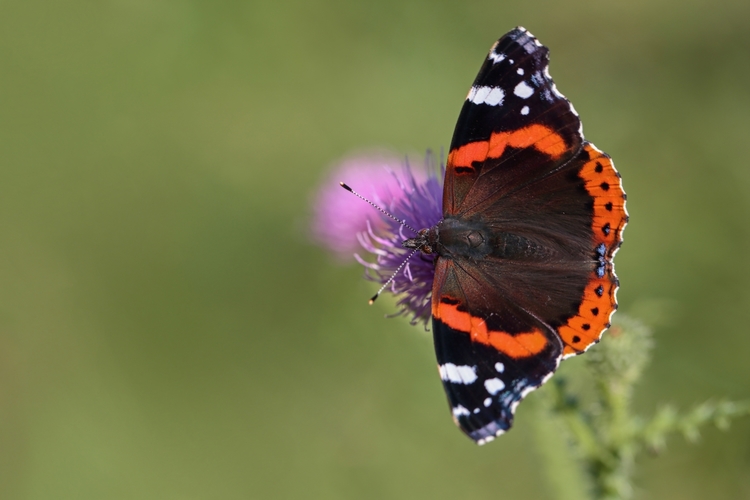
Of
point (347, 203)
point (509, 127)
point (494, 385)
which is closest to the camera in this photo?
point (494, 385)

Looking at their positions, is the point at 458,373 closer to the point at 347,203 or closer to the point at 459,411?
the point at 459,411

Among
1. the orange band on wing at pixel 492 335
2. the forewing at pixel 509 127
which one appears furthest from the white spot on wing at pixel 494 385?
the forewing at pixel 509 127

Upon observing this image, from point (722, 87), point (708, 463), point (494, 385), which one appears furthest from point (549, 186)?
point (722, 87)

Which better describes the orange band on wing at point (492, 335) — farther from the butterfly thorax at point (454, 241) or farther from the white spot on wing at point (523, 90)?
the white spot on wing at point (523, 90)

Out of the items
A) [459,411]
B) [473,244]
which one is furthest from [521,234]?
Answer: [459,411]

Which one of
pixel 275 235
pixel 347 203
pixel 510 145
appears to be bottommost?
pixel 510 145

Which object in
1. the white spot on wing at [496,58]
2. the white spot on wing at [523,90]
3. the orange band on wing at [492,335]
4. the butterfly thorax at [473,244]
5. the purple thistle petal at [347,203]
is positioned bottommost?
the orange band on wing at [492,335]

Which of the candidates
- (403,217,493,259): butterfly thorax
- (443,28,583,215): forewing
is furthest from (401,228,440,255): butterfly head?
(443,28,583,215): forewing

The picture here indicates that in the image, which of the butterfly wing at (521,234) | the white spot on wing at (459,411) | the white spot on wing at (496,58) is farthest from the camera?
the white spot on wing at (496,58)
